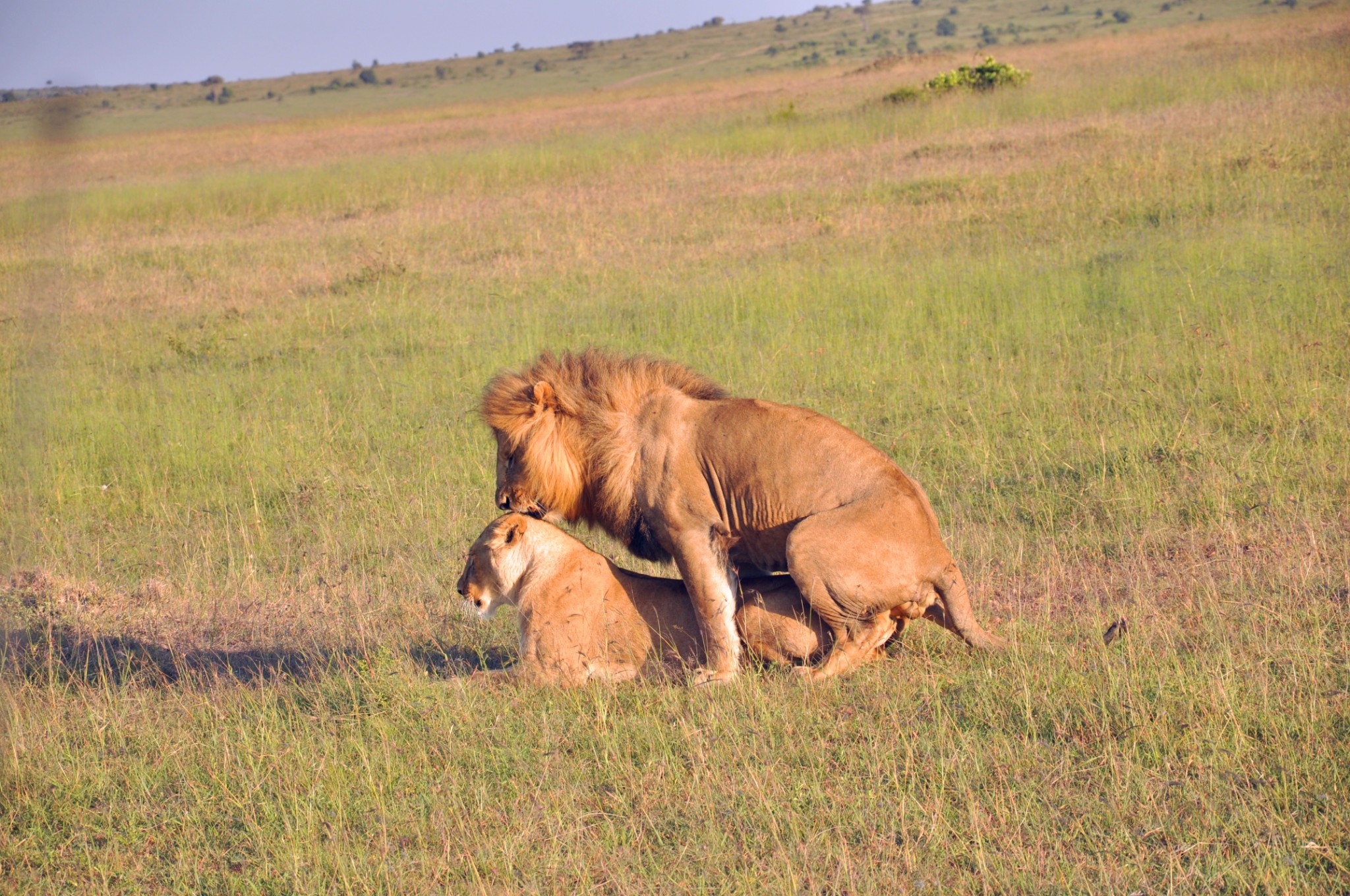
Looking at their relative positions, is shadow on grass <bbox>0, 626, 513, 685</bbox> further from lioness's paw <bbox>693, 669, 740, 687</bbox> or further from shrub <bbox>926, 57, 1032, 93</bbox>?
shrub <bbox>926, 57, 1032, 93</bbox>

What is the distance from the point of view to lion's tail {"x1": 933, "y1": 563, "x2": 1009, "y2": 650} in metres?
4.62

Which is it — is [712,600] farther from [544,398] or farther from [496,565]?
[544,398]

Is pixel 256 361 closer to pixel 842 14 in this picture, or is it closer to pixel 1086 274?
pixel 1086 274

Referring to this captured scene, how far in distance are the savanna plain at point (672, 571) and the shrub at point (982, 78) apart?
17.3 ft

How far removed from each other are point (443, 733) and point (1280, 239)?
962 centimetres

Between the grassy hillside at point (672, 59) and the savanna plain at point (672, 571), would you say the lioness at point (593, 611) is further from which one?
the grassy hillside at point (672, 59)

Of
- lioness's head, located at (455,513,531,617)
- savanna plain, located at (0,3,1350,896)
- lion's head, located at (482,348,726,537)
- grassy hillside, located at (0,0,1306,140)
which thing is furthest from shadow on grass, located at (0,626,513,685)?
grassy hillside, located at (0,0,1306,140)

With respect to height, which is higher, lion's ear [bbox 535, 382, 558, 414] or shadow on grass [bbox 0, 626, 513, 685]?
lion's ear [bbox 535, 382, 558, 414]

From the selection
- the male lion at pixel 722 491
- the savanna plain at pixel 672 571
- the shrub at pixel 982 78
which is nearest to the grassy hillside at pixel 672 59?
the shrub at pixel 982 78

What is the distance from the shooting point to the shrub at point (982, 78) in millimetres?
23109

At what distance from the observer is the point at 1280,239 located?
10898mm

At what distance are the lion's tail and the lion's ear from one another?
5.74ft

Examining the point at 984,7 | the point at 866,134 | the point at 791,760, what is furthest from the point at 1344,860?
the point at 984,7

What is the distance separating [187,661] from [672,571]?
245 centimetres
